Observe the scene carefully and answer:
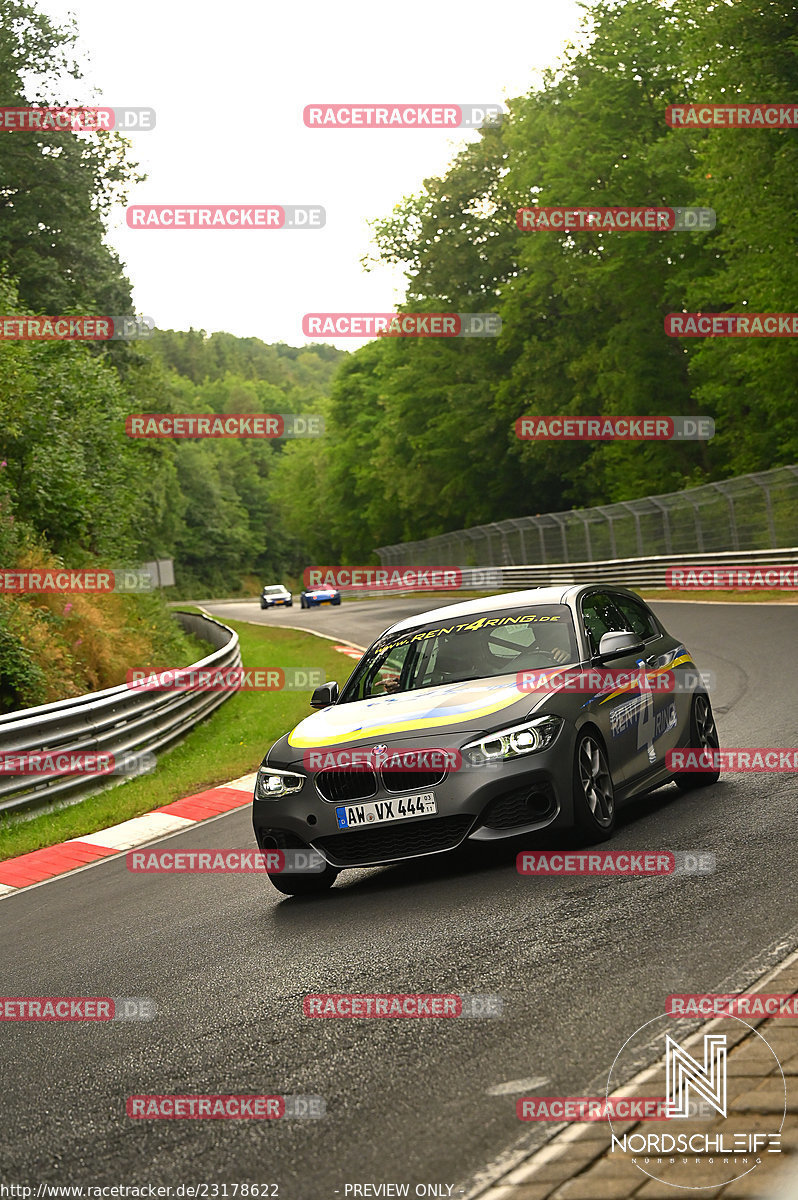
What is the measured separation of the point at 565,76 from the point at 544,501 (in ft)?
67.6

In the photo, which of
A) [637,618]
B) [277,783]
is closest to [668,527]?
[637,618]

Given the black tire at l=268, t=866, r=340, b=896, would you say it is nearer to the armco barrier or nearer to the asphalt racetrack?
the asphalt racetrack

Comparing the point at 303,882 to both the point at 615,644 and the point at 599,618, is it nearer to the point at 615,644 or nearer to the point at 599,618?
the point at 615,644

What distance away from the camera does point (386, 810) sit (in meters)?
7.17

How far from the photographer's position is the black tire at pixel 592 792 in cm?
736

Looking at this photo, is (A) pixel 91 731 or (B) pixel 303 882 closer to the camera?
(B) pixel 303 882

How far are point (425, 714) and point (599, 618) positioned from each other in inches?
76.8

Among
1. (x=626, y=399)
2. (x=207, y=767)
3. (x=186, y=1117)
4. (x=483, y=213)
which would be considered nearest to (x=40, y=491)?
(x=207, y=767)

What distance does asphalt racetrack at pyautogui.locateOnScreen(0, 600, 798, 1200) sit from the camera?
154 inches

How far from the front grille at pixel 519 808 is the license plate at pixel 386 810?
0.99 ft

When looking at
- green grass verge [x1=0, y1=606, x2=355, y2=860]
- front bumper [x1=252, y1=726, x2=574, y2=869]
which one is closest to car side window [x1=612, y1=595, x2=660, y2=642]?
front bumper [x1=252, y1=726, x2=574, y2=869]

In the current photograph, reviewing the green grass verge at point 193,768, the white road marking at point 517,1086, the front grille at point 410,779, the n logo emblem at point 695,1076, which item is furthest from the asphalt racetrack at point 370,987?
the green grass verge at point 193,768

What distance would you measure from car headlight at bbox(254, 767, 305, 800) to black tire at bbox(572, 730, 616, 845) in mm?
1502

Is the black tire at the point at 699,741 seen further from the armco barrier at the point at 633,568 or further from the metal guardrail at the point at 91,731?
the armco barrier at the point at 633,568
